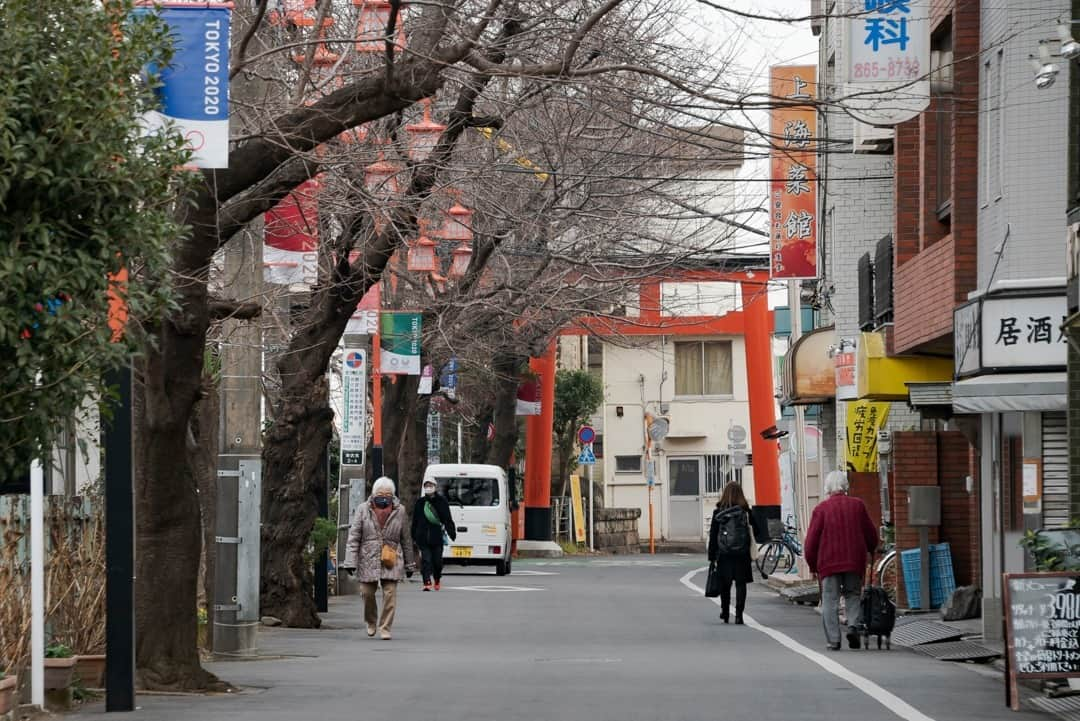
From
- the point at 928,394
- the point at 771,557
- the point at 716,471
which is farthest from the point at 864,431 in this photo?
the point at 716,471

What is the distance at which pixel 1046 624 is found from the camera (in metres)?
13.1

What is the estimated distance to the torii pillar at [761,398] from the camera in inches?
2004

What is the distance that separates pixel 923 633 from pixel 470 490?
22012 mm

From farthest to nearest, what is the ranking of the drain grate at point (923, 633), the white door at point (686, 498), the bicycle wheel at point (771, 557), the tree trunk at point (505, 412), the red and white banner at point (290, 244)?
the white door at point (686, 498) → the tree trunk at point (505, 412) → the bicycle wheel at point (771, 557) → the drain grate at point (923, 633) → the red and white banner at point (290, 244)

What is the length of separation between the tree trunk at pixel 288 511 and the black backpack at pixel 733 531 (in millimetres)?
5220

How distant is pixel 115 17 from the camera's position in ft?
33.7

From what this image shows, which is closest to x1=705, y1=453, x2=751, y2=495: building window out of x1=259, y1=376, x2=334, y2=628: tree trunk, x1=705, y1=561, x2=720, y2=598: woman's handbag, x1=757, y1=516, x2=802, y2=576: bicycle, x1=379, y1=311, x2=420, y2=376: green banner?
x1=757, y1=516, x2=802, y2=576: bicycle

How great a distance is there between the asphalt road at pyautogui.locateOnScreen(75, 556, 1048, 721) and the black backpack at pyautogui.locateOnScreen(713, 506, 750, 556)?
985 millimetres

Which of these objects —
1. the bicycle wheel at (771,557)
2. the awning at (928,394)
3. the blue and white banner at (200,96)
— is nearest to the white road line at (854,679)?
the awning at (928,394)

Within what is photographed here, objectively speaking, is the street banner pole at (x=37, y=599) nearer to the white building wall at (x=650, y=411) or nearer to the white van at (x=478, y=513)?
the white van at (x=478, y=513)

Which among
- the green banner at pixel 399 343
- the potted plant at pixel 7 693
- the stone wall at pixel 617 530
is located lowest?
the stone wall at pixel 617 530

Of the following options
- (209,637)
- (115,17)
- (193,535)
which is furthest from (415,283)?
(115,17)

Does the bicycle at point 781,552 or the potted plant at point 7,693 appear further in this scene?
the bicycle at point 781,552

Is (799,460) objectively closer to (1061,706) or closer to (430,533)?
(430,533)
